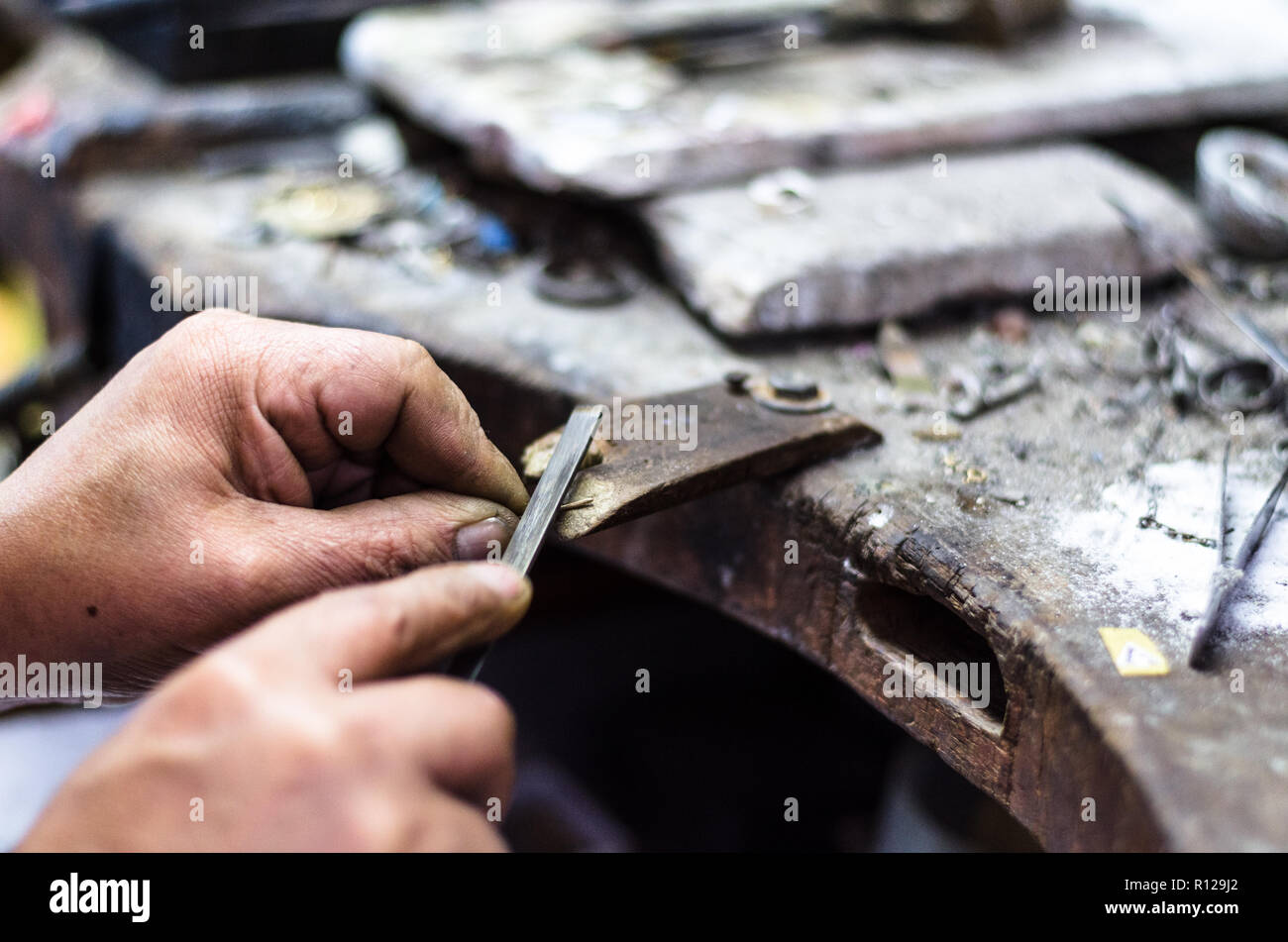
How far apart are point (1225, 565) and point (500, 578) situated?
0.97m

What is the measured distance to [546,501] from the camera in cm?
137

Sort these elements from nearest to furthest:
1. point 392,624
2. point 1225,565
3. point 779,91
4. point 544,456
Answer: point 392,624 < point 1225,565 < point 544,456 < point 779,91

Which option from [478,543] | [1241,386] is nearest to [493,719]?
[478,543]

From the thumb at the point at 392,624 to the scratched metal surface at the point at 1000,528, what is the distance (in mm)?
648

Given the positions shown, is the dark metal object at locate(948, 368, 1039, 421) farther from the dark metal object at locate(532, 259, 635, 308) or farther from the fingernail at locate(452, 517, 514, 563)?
the fingernail at locate(452, 517, 514, 563)

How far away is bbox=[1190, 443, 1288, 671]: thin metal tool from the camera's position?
127 centimetres

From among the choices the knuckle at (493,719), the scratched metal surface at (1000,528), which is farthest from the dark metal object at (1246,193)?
the knuckle at (493,719)

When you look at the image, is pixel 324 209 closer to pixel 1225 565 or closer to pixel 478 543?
pixel 478 543

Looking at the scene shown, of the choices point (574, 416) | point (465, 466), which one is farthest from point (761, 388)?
point (465, 466)

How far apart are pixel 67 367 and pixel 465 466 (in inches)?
83.9

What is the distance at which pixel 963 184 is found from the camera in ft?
8.02

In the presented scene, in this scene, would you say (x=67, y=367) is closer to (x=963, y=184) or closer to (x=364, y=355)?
(x=364, y=355)

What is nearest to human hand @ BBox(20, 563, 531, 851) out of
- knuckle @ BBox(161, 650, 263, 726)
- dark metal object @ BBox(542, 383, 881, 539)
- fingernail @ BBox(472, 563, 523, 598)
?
knuckle @ BBox(161, 650, 263, 726)

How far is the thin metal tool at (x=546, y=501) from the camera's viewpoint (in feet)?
3.77
